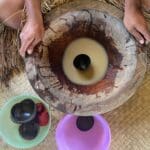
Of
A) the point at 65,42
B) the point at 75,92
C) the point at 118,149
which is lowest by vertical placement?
the point at 118,149

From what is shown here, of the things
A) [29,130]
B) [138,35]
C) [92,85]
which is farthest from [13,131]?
[138,35]

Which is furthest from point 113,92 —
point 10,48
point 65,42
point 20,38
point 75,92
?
point 10,48

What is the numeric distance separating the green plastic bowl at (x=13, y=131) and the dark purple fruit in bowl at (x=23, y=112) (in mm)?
34

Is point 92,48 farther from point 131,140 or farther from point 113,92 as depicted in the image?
point 131,140

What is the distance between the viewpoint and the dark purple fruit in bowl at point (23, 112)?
4.26 ft

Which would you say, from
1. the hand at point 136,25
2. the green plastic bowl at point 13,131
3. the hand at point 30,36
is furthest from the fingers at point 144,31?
the green plastic bowl at point 13,131

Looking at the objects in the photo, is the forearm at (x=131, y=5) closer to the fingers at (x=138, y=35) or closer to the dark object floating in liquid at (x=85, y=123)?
the fingers at (x=138, y=35)

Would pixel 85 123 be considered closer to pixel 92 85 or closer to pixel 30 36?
pixel 92 85

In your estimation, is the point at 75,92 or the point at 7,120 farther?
the point at 7,120

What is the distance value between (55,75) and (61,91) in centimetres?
6

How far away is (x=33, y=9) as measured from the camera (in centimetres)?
113

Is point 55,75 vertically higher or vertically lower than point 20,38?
lower

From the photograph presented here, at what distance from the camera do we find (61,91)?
1.17m

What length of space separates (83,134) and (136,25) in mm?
452
